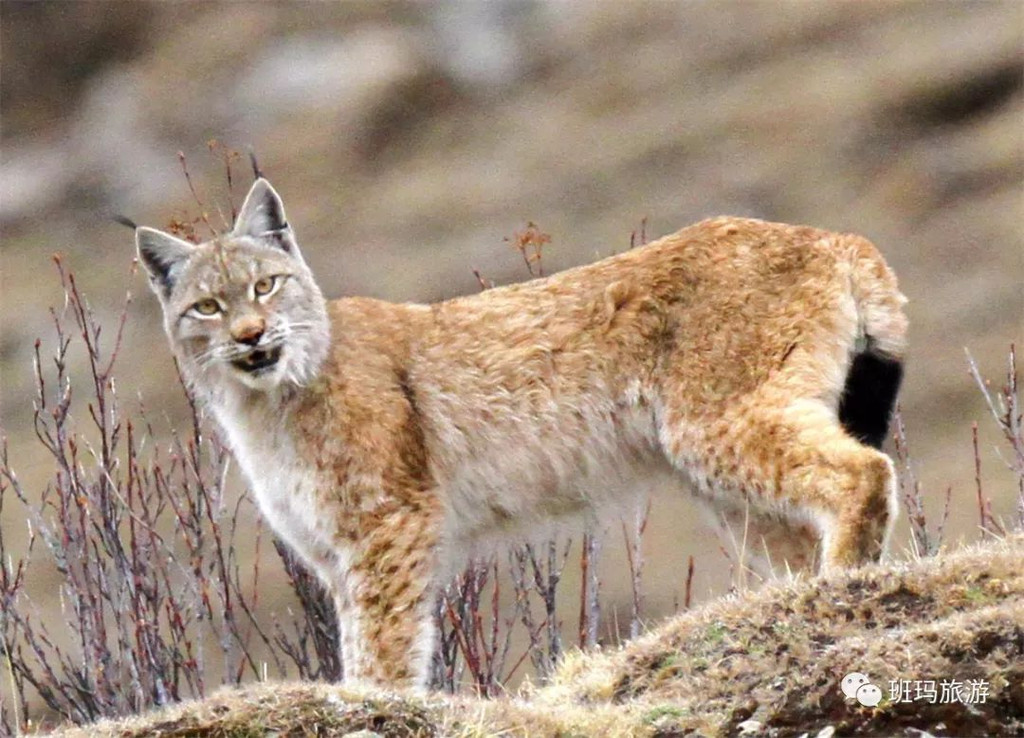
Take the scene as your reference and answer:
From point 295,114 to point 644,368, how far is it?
4660 centimetres

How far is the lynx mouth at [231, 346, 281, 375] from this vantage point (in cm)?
920

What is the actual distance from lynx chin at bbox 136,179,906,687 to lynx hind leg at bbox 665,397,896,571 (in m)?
0.01

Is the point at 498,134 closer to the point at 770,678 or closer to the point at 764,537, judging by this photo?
the point at 764,537

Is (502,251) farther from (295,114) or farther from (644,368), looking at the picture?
(644,368)

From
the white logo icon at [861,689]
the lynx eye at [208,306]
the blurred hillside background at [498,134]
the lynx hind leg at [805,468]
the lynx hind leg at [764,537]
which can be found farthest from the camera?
the blurred hillside background at [498,134]

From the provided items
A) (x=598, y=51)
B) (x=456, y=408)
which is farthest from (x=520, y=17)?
(x=456, y=408)

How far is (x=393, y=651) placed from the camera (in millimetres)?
8922

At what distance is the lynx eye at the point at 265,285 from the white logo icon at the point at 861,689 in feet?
11.4

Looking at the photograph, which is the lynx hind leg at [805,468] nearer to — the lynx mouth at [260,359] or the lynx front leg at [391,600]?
the lynx front leg at [391,600]

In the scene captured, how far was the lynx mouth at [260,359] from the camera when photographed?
9195mm

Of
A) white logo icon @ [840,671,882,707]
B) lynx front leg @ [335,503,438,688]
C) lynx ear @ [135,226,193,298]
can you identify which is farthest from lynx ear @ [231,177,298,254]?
white logo icon @ [840,671,882,707]

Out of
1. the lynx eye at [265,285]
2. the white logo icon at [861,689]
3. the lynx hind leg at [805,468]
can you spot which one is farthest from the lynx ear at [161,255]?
the white logo icon at [861,689]

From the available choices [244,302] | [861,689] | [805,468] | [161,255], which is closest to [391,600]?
[244,302]

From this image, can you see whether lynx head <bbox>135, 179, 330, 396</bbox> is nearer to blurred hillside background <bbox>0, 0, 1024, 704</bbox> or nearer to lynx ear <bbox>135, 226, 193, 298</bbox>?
lynx ear <bbox>135, 226, 193, 298</bbox>
